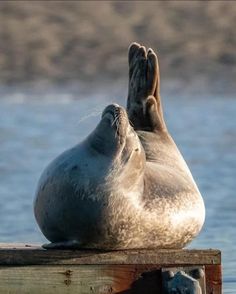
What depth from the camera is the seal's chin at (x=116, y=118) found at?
24.2 feet

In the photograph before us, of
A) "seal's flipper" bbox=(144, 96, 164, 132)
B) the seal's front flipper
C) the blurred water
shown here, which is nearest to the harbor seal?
the seal's front flipper

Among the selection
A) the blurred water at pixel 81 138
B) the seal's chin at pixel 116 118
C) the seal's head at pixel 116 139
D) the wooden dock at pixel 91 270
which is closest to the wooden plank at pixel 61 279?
the wooden dock at pixel 91 270

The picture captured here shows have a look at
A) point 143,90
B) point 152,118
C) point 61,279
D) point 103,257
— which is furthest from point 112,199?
point 143,90

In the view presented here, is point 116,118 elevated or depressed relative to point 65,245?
elevated

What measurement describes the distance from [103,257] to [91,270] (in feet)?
0.23

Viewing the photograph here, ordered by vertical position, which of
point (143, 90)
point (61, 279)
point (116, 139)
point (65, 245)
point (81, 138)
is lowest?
point (61, 279)

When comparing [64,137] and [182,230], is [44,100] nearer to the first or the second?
[64,137]

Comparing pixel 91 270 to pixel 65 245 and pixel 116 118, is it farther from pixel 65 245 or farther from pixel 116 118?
pixel 116 118

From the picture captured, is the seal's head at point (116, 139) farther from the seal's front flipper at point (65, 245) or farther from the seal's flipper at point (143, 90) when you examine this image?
the seal's flipper at point (143, 90)

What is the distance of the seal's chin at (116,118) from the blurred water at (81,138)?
1.72 meters

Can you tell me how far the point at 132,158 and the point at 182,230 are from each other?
0.37 metres

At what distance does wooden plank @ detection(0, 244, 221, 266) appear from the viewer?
24.3ft

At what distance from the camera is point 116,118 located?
7383mm

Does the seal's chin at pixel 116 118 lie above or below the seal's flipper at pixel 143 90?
below
